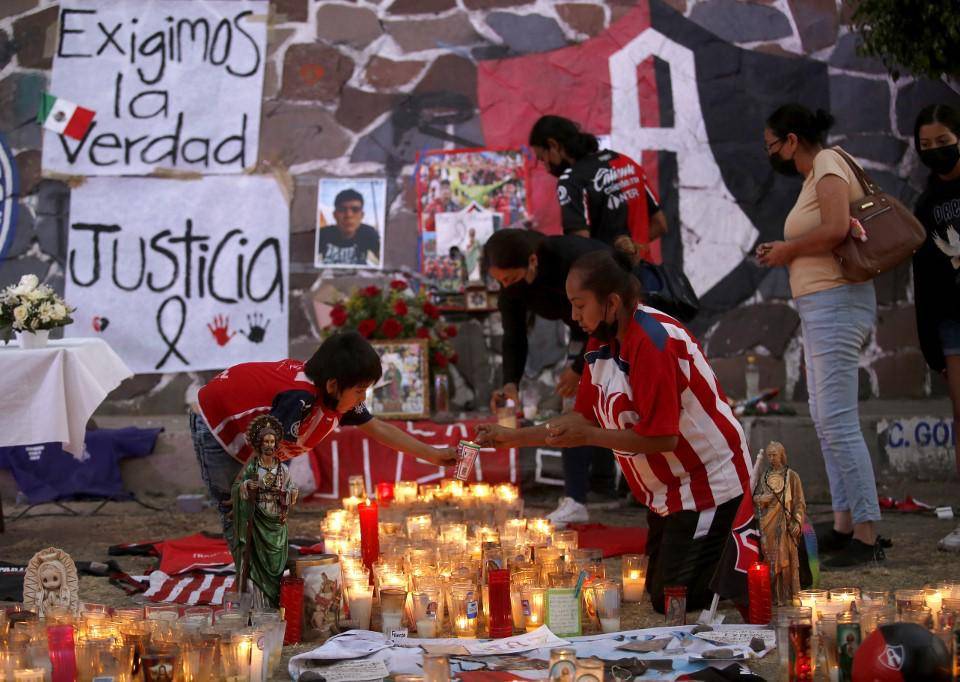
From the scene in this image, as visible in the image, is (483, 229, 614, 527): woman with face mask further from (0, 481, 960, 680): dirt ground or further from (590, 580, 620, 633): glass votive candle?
(590, 580, 620, 633): glass votive candle

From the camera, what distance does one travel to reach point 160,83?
7043 millimetres

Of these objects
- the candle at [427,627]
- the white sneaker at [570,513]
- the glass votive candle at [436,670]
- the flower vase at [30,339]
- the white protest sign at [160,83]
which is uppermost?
the white protest sign at [160,83]

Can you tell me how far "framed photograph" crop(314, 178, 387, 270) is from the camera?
696 cm

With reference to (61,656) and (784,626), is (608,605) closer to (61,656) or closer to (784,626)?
(784,626)

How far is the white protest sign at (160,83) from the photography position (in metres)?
7.00

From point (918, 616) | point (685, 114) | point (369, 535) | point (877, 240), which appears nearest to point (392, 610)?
point (369, 535)

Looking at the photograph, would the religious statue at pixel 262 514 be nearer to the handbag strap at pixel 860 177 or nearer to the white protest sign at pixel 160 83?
the handbag strap at pixel 860 177

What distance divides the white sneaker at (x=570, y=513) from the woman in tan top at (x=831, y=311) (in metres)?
1.23

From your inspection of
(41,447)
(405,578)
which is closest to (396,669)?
(405,578)

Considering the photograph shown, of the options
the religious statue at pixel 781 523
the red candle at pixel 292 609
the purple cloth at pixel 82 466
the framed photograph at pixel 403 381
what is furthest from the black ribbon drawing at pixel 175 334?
the religious statue at pixel 781 523

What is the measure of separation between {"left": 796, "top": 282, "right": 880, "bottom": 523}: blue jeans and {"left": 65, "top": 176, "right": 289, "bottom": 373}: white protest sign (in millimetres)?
3591

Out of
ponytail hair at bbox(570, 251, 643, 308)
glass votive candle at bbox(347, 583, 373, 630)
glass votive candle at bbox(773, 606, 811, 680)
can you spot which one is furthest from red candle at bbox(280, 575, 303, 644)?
glass votive candle at bbox(773, 606, 811, 680)

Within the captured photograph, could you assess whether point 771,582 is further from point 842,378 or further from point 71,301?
point 71,301

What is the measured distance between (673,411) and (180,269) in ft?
13.9
